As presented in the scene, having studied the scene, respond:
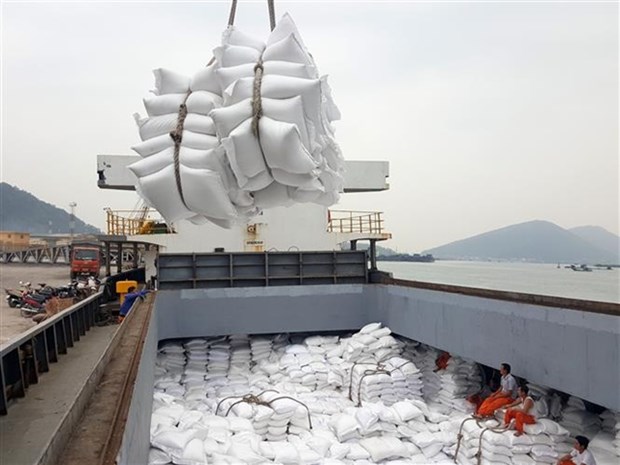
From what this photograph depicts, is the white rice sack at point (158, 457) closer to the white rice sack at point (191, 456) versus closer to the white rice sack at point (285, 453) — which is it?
the white rice sack at point (191, 456)

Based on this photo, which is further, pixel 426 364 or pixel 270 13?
pixel 426 364

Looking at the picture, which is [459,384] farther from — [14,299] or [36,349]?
[14,299]

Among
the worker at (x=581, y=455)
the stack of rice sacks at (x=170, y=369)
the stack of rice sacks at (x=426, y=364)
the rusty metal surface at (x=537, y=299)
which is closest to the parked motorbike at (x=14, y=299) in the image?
the stack of rice sacks at (x=170, y=369)

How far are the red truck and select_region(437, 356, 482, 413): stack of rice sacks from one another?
622 inches

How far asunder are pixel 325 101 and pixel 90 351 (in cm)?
624

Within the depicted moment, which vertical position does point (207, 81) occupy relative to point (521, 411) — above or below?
above

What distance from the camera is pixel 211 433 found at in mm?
5492

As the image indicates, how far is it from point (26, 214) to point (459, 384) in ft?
638

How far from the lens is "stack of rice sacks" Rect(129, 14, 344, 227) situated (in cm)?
243

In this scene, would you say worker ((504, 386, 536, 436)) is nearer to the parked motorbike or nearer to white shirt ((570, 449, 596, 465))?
white shirt ((570, 449, 596, 465))

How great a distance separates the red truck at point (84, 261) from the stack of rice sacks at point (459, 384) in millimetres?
15789

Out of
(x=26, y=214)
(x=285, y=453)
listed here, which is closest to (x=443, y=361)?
(x=285, y=453)

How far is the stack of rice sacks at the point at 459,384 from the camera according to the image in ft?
A: 23.3

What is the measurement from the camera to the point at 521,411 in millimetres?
5375
